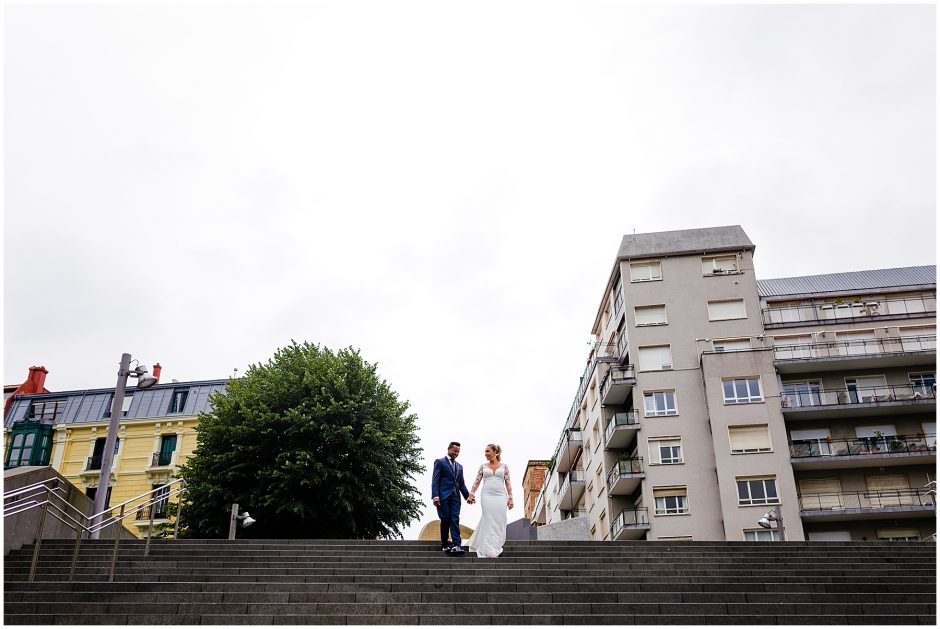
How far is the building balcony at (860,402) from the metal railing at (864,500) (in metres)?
3.69

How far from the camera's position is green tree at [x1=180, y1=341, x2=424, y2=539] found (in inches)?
995

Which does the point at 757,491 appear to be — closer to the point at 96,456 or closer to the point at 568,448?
the point at 568,448

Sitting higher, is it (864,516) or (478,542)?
(864,516)

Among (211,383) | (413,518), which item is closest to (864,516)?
(413,518)

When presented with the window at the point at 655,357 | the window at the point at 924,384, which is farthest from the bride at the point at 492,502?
the window at the point at 924,384

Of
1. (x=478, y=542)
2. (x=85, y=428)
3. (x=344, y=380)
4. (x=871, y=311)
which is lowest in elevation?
(x=478, y=542)

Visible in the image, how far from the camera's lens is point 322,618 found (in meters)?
7.79

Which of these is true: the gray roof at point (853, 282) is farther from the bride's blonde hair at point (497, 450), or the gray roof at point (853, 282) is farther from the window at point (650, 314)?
the bride's blonde hair at point (497, 450)

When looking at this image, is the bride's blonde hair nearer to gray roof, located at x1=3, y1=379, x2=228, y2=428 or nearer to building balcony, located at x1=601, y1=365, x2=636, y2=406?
building balcony, located at x1=601, y1=365, x2=636, y2=406

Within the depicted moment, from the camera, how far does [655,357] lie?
39.9 meters

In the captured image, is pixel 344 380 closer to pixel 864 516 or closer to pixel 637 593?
pixel 637 593

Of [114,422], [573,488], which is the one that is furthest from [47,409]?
[114,422]

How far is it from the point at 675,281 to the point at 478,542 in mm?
31902

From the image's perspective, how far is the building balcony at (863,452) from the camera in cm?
3431
